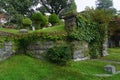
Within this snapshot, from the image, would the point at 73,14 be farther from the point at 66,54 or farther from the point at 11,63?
the point at 11,63

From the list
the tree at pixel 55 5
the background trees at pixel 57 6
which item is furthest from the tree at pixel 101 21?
the tree at pixel 55 5

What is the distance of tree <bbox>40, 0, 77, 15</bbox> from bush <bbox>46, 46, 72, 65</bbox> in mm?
25050

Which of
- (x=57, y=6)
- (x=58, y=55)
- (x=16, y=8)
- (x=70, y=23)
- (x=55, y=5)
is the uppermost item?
(x=55, y=5)

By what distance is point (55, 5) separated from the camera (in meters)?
39.2

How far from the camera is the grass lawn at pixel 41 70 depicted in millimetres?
11859

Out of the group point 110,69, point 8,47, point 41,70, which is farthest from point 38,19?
point 110,69

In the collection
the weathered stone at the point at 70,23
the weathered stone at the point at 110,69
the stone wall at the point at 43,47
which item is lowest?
the weathered stone at the point at 110,69

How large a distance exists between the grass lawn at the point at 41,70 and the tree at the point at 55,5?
2539cm

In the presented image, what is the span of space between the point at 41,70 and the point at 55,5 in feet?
90.8

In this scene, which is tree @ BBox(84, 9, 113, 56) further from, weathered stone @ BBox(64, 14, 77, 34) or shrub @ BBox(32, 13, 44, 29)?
shrub @ BBox(32, 13, 44, 29)

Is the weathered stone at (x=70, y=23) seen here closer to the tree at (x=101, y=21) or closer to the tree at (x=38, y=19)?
the tree at (x=101, y=21)

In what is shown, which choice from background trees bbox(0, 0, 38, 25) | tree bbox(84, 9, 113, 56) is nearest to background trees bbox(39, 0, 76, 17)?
background trees bbox(0, 0, 38, 25)

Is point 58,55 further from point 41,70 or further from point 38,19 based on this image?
point 38,19

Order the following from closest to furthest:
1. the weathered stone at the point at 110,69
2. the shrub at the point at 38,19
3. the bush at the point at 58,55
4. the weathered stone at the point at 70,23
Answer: the weathered stone at the point at 110,69, the bush at the point at 58,55, the weathered stone at the point at 70,23, the shrub at the point at 38,19
